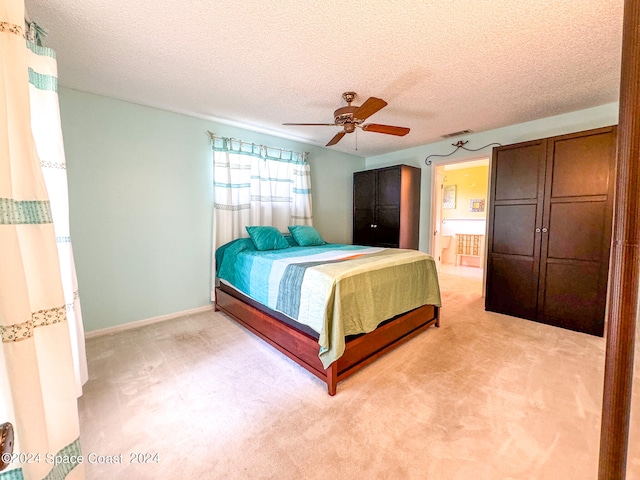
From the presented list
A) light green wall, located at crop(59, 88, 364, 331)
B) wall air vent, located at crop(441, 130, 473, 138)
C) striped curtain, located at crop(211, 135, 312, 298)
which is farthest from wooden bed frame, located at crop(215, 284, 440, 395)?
wall air vent, located at crop(441, 130, 473, 138)

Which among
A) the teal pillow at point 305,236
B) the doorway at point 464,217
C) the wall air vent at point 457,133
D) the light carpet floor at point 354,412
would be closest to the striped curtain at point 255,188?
the teal pillow at point 305,236

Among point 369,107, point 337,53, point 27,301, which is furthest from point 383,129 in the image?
point 27,301

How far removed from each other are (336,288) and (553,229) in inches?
101

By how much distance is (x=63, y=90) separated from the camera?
2373 millimetres

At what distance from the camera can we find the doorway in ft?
19.6

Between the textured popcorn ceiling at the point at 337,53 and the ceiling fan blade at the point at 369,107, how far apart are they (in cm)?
31

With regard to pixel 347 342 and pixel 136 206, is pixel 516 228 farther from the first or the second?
pixel 136 206

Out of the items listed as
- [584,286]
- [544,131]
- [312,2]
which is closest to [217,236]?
[312,2]

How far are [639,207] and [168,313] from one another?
140 inches

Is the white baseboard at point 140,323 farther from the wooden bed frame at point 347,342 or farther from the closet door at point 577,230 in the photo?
the closet door at point 577,230

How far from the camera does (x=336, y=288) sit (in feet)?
5.84

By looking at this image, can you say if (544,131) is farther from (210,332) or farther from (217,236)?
(210,332)

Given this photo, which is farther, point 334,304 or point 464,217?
point 464,217

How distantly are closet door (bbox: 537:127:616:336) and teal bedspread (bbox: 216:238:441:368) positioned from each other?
4.28 ft
